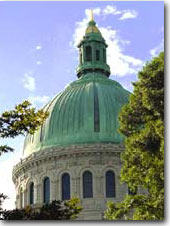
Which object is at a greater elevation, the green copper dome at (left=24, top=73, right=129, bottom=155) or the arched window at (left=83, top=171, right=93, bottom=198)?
the green copper dome at (left=24, top=73, right=129, bottom=155)

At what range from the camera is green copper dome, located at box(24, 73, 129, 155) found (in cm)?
3928

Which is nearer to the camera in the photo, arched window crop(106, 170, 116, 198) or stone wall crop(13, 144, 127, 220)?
arched window crop(106, 170, 116, 198)

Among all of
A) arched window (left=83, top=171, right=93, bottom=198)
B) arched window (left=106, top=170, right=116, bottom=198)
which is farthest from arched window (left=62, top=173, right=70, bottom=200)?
arched window (left=106, top=170, right=116, bottom=198)

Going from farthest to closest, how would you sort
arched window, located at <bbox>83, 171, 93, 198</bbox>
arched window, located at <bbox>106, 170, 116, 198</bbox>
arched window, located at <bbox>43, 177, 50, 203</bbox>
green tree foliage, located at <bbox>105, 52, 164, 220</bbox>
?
arched window, located at <bbox>43, 177, 50, 203</bbox>, arched window, located at <bbox>83, 171, 93, 198</bbox>, arched window, located at <bbox>106, 170, 116, 198</bbox>, green tree foliage, located at <bbox>105, 52, 164, 220</bbox>

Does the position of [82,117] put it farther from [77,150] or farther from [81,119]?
[77,150]

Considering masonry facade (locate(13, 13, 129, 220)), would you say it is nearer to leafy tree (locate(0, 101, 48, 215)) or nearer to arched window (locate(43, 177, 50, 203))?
arched window (locate(43, 177, 50, 203))

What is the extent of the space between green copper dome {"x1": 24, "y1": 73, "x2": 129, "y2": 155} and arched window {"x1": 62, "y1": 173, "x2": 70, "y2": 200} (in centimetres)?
180

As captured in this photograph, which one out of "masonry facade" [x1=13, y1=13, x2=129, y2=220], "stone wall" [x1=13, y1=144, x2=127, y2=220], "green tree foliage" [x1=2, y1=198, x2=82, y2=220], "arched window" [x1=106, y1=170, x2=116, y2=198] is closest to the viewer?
"green tree foliage" [x1=2, y1=198, x2=82, y2=220]

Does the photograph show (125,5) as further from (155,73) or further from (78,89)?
(78,89)

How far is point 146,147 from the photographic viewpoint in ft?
53.5

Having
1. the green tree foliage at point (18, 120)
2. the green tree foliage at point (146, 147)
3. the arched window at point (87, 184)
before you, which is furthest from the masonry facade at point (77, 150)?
the green tree foliage at point (18, 120)

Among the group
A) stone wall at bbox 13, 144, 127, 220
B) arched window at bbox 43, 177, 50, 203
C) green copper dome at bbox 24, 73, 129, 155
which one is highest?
green copper dome at bbox 24, 73, 129, 155

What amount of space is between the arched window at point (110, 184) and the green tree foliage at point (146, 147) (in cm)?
2066

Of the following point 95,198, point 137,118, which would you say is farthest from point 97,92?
point 137,118
